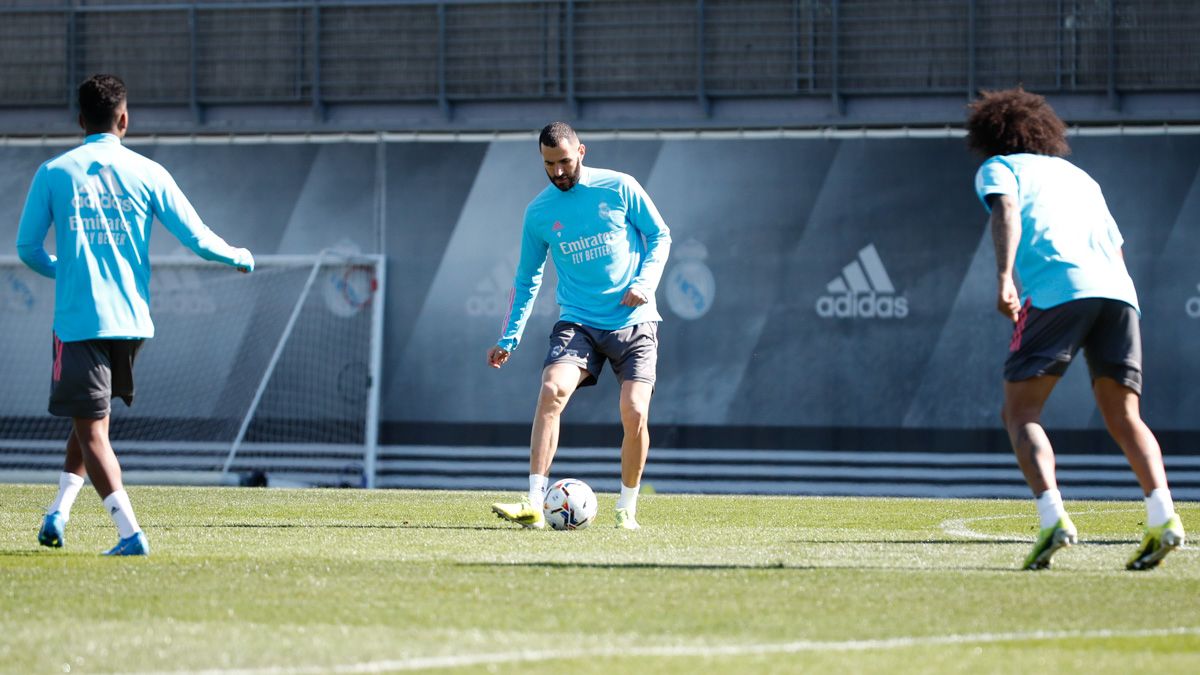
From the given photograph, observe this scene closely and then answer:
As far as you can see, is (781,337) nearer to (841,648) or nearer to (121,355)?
(121,355)

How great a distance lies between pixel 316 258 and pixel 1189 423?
350 inches

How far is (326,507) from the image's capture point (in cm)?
1043

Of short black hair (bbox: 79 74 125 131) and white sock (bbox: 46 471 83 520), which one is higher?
short black hair (bbox: 79 74 125 131)

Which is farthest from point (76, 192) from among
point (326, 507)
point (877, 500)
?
point (877, 500)

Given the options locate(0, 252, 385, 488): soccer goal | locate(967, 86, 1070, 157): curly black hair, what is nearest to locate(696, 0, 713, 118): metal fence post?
locate(0, 252, 385, 488): soccer goal

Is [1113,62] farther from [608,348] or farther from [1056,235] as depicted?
[1056,235]

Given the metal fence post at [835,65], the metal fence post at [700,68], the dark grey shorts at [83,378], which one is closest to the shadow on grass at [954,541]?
the dark grey shorts at [83,378]

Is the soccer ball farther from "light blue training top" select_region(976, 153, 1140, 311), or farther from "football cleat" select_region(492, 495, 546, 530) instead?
"light blue training top" select_region(976, 153, 1140, 311)

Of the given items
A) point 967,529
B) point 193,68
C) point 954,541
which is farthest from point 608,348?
point 193,68

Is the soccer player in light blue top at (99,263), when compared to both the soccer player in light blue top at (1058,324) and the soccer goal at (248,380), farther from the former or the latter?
the soccer goal at (248,380)

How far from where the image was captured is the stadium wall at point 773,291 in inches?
637

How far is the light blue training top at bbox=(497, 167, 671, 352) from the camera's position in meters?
8.24

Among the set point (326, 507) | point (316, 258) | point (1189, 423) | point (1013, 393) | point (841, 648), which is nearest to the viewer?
point (841, 648)

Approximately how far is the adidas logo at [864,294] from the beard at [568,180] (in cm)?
851
